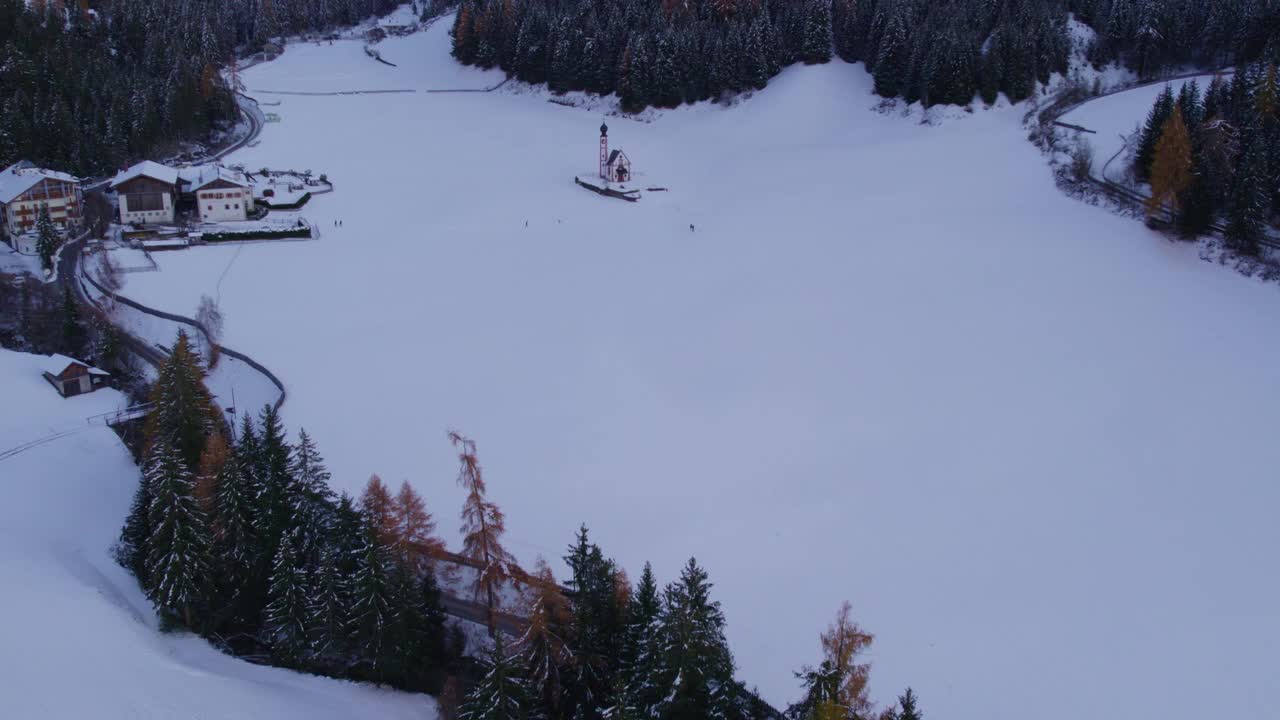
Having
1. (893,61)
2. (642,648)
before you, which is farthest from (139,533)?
(893,61)

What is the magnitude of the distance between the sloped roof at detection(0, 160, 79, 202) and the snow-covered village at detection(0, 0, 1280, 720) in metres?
0.27

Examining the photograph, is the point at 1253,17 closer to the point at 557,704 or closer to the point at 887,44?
the point at 887,44

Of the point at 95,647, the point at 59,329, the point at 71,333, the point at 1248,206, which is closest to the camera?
the point at 95,647

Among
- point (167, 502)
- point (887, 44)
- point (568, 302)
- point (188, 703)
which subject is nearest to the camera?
point (188, 703)

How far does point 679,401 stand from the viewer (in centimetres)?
2361

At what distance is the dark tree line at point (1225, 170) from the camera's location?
87.7 ft

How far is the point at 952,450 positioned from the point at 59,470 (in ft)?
72.1

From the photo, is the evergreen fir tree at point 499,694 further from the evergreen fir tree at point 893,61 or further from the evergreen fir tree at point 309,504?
the evergreen fir tree at point 893,61

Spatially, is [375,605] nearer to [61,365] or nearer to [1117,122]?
[61,365]

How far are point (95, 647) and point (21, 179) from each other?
3081 centimetres

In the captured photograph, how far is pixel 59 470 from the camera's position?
70.8 feet

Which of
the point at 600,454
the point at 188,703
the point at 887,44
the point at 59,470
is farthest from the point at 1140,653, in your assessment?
the point at 887,44

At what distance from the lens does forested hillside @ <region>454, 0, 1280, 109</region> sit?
148 ft

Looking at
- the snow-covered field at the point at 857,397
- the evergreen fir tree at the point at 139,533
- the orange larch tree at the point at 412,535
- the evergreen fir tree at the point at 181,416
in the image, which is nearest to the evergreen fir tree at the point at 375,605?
the orange larch tree at the point at 412,535
